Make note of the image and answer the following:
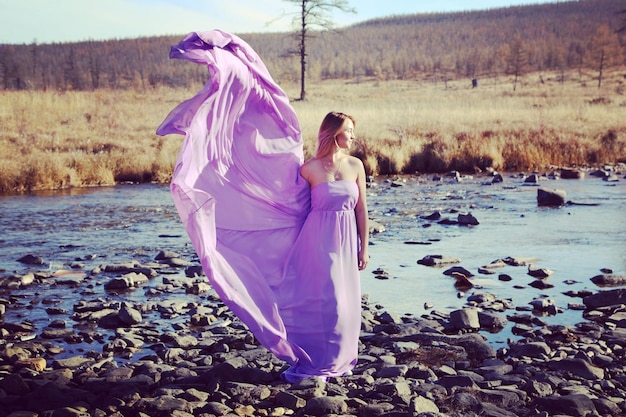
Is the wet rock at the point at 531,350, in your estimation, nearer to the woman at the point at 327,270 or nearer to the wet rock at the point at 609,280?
the woman at the point at 327,270

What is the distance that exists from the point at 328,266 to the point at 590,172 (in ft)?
60.7

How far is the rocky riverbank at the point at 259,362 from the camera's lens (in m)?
5.07

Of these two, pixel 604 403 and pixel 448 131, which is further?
pixel 448 131

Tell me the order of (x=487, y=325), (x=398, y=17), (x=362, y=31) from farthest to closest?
1. (x=398, y=17)
2. (x=362, y=31)
3. (x=487, y=325)

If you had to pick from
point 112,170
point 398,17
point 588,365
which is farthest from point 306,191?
point 398,17

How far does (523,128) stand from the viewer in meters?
27.4

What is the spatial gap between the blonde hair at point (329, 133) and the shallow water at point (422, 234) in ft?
8.20

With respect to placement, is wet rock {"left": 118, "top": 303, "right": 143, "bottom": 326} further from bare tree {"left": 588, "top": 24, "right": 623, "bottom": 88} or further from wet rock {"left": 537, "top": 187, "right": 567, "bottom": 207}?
bare tree {"left": 588, "top": 24, "right": 623, "bottom": 88}

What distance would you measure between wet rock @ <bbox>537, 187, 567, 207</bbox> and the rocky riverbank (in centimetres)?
752

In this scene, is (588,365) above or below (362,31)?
below

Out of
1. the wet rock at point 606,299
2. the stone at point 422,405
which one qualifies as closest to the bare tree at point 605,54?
the wet rock at point 606,299

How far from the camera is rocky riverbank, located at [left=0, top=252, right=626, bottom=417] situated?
507cm

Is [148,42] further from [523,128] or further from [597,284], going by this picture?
[597,284]

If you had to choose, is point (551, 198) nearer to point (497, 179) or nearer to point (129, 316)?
point (497, 179)
